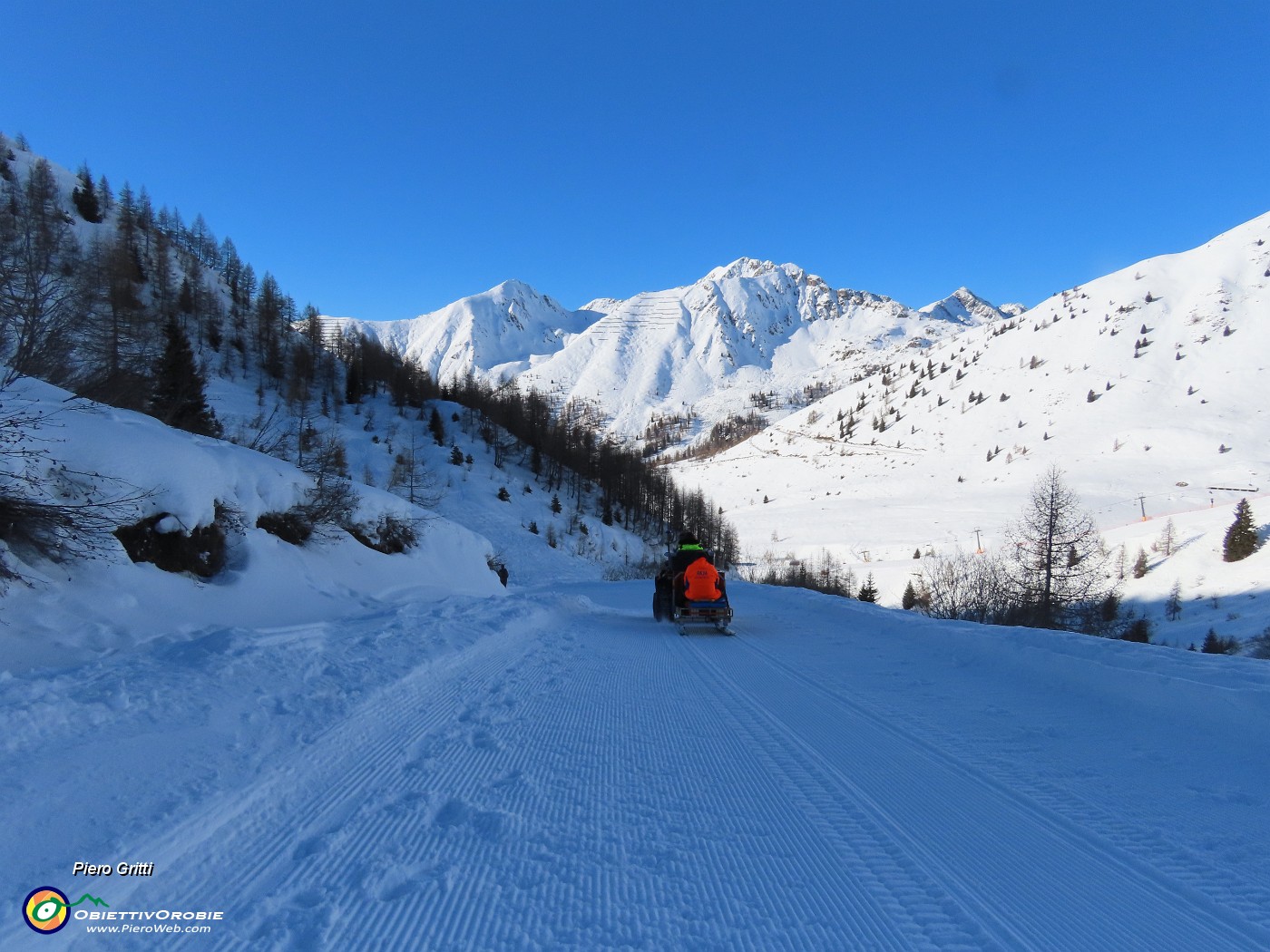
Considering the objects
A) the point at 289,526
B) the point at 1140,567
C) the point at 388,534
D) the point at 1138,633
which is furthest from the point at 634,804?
the point at 1140,567

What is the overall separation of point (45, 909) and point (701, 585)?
1161 cm

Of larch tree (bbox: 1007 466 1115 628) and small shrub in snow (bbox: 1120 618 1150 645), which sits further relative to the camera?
larch tree (bbox: 1007 466 1115 628)

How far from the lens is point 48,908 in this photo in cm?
267

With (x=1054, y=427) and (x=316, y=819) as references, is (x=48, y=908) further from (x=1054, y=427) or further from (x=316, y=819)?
(x=1054, y=427)

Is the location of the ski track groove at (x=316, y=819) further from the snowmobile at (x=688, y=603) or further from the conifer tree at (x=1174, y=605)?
the conifer tree at (x=1174, y=605)

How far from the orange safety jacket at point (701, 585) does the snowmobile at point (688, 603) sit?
0.03m

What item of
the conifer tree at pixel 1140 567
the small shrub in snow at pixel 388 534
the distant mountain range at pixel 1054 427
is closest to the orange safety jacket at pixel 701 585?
the small shrub in snow at pixel 388 534

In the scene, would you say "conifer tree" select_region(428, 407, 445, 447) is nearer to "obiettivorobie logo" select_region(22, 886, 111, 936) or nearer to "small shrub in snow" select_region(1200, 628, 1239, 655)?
"small shrub in snow" select_region(1200, 628, 1239, 655)

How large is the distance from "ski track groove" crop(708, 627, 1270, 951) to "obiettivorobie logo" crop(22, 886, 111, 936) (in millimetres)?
4187

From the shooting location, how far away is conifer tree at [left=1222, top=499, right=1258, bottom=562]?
38812 millimetres

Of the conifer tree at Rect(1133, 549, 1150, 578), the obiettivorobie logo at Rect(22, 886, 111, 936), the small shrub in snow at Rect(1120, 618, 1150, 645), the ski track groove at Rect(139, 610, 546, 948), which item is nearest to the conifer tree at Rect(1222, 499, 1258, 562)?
the conifer tree at Rect(1133, 549, 1150, 578)

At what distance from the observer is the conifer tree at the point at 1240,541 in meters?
38.8

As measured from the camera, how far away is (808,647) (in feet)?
35.6

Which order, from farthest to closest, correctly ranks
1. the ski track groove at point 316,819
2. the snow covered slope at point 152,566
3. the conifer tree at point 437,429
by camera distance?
1. the conifer tree at point 437,429
2. the snow covered slope at point 152,566
3. the ski track groove at point 316,819
